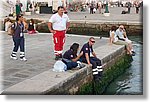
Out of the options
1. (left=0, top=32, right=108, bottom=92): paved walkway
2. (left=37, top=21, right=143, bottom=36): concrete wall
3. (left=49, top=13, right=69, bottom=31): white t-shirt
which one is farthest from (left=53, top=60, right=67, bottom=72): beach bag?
(left=37, top=21, right=143, bottom=36): concrete wall

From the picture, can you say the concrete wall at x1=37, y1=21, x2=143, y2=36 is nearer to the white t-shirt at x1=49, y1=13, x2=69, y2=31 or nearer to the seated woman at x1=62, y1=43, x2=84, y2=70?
the white t-shirt at x1=49, y1=13, x2=69, y2=31

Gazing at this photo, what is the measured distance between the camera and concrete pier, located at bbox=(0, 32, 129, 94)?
4883mm

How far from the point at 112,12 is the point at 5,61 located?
13844mm

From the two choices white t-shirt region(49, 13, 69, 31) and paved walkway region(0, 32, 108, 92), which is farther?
white t-shirt region(49, 13, 69, 31)

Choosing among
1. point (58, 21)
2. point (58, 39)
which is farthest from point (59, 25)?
point (58, 39)

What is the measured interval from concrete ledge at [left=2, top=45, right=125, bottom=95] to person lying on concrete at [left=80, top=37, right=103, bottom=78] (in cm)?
11

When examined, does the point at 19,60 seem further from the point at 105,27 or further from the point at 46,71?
the point at 105,27

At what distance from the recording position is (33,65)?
648cm

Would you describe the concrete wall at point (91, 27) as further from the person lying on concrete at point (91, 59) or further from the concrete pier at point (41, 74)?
the person lying on concrete at point (91, 59)

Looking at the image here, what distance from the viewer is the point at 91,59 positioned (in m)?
6.32

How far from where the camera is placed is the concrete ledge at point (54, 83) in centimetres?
476

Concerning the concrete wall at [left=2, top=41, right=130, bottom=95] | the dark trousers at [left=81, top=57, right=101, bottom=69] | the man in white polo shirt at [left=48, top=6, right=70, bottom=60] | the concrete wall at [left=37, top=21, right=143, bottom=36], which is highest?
the man in white polo shirt at [left=48, top=6, right=70, bottom=60]

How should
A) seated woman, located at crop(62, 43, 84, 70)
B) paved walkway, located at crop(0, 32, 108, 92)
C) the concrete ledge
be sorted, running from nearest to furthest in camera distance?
the concrete ledge → paved walkway, located at crop(0, 32, 108, 92) → seated woman, located at crop(62, 43, 84, 70)

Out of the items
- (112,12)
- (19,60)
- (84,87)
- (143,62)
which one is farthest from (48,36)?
(112,12)
